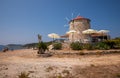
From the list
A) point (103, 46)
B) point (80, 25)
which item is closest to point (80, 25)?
point (80, 25)

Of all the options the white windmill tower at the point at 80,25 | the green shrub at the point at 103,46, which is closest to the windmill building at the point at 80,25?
the white windmill tower at the point at 80,25

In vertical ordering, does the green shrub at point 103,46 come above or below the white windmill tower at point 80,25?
below

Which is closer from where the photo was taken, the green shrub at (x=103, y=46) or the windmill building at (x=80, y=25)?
the green shrub at (x=103, y=46)

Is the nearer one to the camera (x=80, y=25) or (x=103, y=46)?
(x=103, y=46)

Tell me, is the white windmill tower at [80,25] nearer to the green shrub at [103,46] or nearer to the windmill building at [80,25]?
the windmill building at [80,25]

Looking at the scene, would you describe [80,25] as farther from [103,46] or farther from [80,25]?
[103,46]

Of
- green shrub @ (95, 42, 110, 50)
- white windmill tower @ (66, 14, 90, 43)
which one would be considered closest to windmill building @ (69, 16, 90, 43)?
white windmill tower @ (66, 14, 90, 43)

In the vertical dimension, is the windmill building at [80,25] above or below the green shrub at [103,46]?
above

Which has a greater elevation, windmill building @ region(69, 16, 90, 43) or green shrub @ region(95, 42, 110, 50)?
windmill building @ region(69, 16, 90, 43)

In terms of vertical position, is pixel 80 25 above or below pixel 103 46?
above

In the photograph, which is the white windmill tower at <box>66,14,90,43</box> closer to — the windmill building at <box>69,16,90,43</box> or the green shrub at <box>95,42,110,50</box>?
the windmill building at <box>69,16,90,43</box>

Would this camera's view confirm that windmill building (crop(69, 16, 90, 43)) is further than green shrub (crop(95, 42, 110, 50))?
Yes

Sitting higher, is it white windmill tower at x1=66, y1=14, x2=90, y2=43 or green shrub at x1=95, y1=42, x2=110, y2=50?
white windmill tower at x1=66, y1=14, x2=90, y2=43

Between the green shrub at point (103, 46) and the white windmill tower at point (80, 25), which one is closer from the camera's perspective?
the green shrub at point (103, 46)
